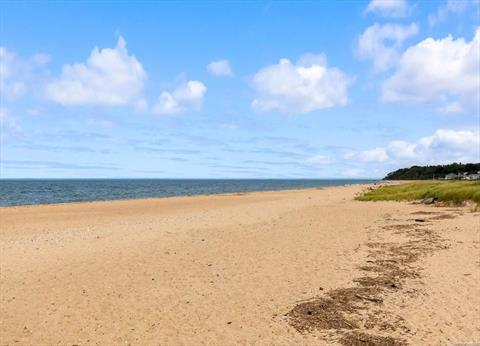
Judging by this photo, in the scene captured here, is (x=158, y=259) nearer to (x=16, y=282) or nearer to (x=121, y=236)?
(x=16, y=282)

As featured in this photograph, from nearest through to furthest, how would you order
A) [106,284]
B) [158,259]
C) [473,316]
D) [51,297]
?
[473,316] < [51,297] < [106,284] < [158,259]

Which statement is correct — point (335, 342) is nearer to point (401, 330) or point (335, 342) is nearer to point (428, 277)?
point (401, 330)

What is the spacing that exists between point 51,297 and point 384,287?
9.15 m

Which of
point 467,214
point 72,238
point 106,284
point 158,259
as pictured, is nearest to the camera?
point 106,284

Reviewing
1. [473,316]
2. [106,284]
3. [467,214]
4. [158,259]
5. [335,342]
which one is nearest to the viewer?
[335,342]

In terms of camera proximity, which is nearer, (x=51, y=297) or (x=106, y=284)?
(x=51, y=297)

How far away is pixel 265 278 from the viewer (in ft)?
45.3

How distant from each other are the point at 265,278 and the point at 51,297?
6144 millimetres

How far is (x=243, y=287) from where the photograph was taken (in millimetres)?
12773

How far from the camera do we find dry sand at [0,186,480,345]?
30.9ft

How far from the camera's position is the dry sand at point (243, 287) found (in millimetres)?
9414

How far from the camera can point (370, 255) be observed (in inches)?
669

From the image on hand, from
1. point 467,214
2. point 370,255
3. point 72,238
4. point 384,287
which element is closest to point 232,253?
point 370,255

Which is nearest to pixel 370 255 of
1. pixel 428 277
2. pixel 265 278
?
pixel 428 277
